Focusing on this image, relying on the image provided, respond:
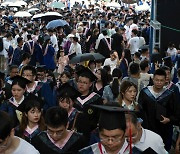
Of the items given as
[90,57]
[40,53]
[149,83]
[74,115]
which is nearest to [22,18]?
[40,53]

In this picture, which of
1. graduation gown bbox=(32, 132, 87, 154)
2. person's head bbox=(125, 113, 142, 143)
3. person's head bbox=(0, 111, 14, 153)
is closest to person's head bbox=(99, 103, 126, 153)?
person's head bbox=(125, 113, 142, 143)

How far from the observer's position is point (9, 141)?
3.88m

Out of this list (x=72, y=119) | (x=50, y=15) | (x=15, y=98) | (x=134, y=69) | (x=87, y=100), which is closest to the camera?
(x=72, y=119)

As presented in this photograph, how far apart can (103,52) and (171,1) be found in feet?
8.56

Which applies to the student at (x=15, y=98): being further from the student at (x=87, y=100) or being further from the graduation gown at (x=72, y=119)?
the graduation gown at (x=72, y=119)

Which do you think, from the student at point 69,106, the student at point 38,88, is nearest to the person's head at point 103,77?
the student at point 38,88

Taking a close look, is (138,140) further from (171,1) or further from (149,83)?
(171,1)

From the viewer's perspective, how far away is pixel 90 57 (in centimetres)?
956

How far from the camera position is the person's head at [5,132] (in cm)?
371

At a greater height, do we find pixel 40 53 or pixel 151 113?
pixel 151 113

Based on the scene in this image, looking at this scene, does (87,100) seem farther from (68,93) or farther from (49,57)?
(49,57)

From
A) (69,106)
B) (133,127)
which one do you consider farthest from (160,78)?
(133,127)

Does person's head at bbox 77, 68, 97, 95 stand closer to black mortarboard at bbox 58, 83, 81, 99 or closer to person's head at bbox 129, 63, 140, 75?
black mortarboard at bbox 58, 83, 81, 99

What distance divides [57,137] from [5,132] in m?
1.00
